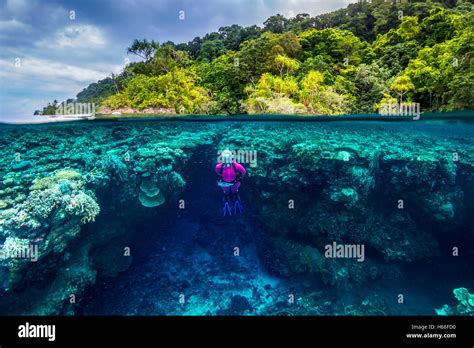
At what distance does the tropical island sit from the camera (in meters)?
15.7

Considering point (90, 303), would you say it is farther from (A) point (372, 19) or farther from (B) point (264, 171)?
(A) point (372, 19)

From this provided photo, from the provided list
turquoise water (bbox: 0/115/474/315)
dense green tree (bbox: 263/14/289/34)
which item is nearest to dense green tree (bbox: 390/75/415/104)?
turquoise water (bbox: 0/115/474/315)

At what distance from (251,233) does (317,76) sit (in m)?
13.5

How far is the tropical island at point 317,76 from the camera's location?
15695mm

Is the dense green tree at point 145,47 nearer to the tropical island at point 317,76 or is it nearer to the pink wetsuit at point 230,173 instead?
the tropical island at point 317,76

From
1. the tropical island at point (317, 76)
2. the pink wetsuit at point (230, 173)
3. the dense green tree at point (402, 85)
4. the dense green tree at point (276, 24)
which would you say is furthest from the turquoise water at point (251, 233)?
the dense green tree at point (276, 24)

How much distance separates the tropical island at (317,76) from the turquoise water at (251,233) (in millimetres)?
5069

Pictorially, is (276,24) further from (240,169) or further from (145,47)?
(240,169)

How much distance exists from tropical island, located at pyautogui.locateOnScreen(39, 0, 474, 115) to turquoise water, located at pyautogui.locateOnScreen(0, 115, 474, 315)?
507 cm

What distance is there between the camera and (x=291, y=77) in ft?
66.0
